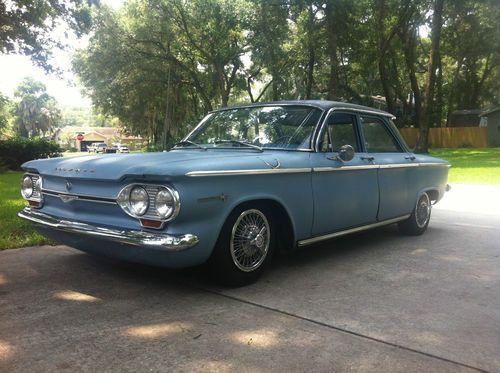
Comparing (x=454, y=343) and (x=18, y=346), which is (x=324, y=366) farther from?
(x=18, y=346)

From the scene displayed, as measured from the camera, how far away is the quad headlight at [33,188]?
462 cm

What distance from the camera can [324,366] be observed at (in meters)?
2.84

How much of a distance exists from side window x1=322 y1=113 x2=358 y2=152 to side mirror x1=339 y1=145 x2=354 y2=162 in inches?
5.6

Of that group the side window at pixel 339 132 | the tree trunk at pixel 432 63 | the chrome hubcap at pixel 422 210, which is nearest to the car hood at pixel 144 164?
the side window at pixel 339 132

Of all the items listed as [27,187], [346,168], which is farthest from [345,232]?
[27,187]

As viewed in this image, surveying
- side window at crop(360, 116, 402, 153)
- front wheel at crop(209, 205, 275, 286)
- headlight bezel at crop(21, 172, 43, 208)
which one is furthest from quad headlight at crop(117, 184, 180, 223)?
side window at crop(360, 116, 402, 153)

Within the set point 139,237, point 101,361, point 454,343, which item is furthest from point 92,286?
point 454,343

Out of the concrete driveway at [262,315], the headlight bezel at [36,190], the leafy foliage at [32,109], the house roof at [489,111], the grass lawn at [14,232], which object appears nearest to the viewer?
the concrete driveway at [262,315]

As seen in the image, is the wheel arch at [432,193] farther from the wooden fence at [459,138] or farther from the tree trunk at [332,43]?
the wooden fence at [459,138]

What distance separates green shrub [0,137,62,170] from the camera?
2091 centimetres

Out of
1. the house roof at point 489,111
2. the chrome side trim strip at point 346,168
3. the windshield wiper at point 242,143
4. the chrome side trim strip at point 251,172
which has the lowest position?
the chrome side trim strip at point 346,168

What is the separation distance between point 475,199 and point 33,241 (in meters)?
8.38

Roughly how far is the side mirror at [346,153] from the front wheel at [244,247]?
105cm

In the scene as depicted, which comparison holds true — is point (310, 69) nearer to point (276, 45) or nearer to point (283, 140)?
point (276, 45)
